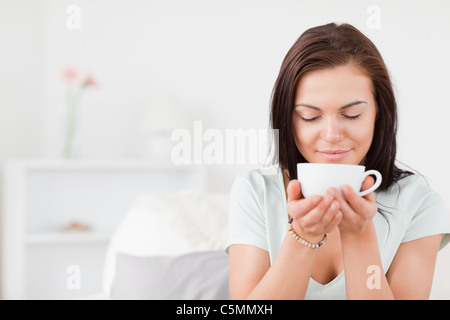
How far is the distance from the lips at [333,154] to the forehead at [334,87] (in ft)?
0.17

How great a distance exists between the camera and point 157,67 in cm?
256

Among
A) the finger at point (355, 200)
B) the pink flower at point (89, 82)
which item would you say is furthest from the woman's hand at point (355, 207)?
the pink flower at point (89, 82)

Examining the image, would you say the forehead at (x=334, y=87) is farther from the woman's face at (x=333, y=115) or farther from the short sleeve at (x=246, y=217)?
the short sleeve at (x=246, y=217)

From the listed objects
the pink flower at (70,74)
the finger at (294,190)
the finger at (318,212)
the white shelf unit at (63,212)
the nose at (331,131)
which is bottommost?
the white shelf unit at (63,212)

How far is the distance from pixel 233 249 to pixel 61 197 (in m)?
1.77

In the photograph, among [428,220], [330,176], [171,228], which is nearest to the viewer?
[330,176]

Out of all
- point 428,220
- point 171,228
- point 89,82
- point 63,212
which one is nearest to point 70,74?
point 89,82

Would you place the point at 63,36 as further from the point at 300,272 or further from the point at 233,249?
the point at 300,272

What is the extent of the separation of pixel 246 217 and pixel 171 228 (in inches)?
26.3

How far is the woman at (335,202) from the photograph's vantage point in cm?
56

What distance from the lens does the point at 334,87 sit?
0.57m

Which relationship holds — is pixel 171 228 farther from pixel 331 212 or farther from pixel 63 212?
pixel 63 212

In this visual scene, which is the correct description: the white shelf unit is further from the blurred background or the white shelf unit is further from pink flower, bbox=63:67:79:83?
pink flower, bbox=63:67:79:83

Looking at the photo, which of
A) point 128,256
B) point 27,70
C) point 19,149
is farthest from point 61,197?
point 128,256
